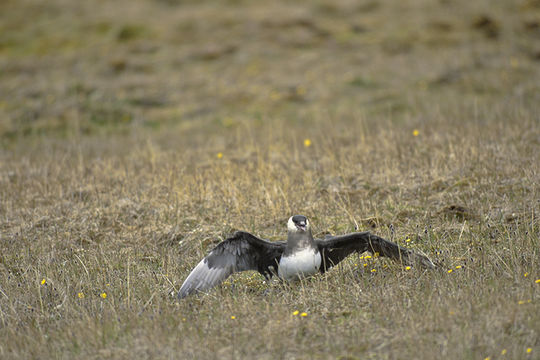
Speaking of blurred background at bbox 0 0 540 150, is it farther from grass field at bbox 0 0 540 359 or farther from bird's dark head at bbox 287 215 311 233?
bird's dark head at bbox 287 215 311 233

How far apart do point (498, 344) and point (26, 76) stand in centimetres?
Answer: 1617

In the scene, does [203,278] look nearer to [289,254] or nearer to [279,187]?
[289,254]

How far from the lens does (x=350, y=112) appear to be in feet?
41.8

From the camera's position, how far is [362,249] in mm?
5020

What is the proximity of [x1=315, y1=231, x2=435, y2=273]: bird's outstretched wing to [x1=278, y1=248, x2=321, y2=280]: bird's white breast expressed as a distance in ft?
0.51

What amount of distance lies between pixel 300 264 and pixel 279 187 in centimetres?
220

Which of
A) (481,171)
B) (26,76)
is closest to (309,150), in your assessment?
(481,171)

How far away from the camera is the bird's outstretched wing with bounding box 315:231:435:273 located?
4.78m

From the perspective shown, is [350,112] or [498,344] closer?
[498,344]

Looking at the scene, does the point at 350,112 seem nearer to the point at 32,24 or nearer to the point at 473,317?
the point at 473,317

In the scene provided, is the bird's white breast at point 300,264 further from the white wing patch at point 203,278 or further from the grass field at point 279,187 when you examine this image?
the white wing patch at point 203,278

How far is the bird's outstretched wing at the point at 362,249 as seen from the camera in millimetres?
4781

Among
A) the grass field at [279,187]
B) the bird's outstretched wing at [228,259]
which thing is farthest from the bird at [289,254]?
the grass field at [279,187]

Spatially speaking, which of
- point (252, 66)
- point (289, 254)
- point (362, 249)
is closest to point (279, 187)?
point (362, 249)
